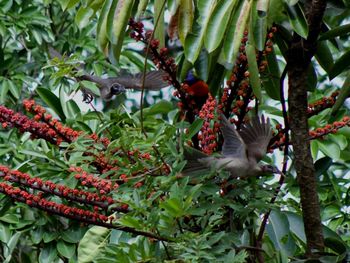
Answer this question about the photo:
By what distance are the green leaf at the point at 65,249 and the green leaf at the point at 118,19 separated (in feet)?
2.15

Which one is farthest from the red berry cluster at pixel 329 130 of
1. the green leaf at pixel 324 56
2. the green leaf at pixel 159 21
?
the green leaf at pixel 159 21

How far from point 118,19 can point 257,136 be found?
43cm

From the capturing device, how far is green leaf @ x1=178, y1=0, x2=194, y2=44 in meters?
2.06

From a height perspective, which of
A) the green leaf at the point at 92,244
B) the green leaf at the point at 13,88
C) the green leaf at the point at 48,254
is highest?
the green leaf at the point at 13,88

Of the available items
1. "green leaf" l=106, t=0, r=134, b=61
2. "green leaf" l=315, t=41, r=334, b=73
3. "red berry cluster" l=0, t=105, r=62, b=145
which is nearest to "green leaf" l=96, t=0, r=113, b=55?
"green leaf" l=106, t=0, r=134, b=61

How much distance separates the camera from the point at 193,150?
77.8 inches

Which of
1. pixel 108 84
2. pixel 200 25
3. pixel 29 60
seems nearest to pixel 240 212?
pixel 200 25

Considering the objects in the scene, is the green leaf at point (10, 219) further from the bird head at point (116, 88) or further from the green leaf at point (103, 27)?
the green leaf at point (103, 27)

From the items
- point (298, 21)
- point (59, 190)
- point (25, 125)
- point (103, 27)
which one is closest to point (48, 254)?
point (59, 190)

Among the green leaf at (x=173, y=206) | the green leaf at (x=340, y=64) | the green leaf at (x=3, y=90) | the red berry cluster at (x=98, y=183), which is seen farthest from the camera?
the green leaf at (x=3, y=90)

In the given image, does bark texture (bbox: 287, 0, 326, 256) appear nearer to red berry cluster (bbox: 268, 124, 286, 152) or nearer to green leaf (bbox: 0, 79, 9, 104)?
red berry cluster (bbox: 268, 124, 286, 152)

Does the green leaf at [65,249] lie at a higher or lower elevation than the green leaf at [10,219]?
lower

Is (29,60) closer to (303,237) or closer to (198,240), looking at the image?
(303,237)

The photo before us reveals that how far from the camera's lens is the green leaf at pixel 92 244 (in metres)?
2.10
